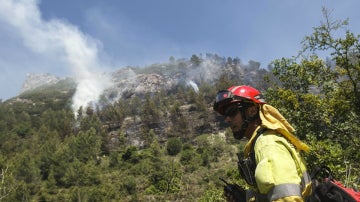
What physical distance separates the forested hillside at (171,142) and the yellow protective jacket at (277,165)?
4.73m

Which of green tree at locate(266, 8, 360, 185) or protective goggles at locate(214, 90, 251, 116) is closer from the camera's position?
protective goggles at locate(214, 90, 251, 116)

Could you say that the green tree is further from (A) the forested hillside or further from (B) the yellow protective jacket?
(B) the yellow protective jacket

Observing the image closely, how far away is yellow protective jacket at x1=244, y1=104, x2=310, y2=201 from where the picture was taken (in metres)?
2.44

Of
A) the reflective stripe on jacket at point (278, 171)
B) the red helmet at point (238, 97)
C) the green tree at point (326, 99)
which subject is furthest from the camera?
the green tree at point (326, 99)

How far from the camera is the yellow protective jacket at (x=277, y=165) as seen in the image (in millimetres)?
2439

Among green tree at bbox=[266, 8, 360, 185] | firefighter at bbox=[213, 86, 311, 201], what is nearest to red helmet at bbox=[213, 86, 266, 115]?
firefighter at bbox=[213, 86, 311, 201]

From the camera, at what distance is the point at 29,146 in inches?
4134

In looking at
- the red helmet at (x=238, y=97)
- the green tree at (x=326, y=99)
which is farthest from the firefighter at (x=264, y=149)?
the green tree at (x=326, y=99)

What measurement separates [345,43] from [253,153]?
15.0m

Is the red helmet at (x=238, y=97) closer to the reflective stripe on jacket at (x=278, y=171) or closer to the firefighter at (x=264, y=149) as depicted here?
the firefighter at (x=264, y=149)

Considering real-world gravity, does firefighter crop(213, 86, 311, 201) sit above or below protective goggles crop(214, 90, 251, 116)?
below

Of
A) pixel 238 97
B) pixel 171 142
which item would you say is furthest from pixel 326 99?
pixel 171 142

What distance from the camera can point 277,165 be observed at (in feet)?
8.24

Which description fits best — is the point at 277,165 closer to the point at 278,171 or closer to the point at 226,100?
the point at 278,171
